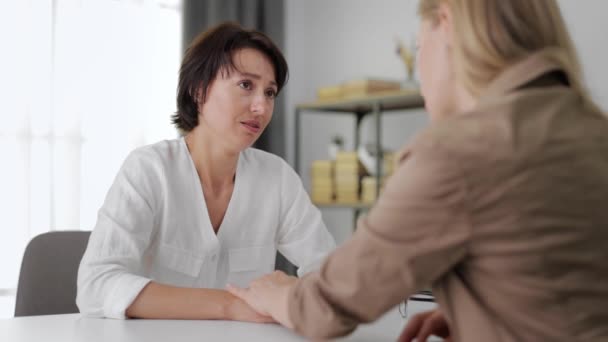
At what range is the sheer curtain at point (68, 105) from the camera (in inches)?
123

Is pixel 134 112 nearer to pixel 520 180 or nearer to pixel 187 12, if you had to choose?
pixel 187 12

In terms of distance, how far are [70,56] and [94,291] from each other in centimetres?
219

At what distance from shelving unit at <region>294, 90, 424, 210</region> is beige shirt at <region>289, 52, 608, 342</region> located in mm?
2463

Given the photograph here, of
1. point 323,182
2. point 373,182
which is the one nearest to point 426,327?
point 373,182

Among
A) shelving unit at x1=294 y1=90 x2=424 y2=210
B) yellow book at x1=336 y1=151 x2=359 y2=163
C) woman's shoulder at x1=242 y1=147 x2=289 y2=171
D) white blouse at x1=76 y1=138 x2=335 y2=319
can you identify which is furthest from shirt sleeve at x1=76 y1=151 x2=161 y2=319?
yellow book at x1=336 y1=151 x2=359 y2=163

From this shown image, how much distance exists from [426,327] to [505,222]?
1.21 feet

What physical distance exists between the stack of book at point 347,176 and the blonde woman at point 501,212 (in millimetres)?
2740

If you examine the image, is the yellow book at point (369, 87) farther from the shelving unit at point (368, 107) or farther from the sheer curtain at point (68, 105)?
the sheer curtain at point (68, 105)

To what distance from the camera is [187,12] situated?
12.0ft

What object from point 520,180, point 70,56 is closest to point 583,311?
point 520,180

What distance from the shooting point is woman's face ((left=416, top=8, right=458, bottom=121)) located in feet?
2.81

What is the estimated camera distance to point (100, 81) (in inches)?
132

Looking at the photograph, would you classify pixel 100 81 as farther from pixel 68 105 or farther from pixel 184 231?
pixel 184 231

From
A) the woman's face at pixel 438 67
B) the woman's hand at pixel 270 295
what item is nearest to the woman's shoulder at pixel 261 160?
the woman's hand at pixel 270 295
